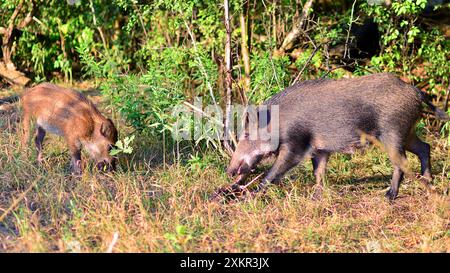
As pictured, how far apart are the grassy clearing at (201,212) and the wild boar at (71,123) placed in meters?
0.22

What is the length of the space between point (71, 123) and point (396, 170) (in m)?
3.05

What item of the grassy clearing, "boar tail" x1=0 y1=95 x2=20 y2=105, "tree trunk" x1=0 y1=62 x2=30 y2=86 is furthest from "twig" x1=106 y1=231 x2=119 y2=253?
"tree trunk" x1=0 y1=62 x2=30 y2=86

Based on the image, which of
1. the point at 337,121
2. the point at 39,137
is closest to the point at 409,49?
the point at 337,121

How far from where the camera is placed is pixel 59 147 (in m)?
7.11

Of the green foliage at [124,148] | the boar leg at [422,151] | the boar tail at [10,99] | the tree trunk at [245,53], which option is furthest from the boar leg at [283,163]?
the boar tail at [10,99]

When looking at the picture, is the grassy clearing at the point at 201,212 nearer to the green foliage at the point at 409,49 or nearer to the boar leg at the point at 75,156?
the boar leg at the point at 75,156

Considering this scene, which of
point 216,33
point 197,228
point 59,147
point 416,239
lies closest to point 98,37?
point 216,33

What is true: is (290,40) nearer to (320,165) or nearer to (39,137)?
(320,165)

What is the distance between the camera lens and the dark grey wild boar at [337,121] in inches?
226

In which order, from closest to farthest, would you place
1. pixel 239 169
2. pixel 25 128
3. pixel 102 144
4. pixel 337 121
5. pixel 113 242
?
1. pixel 113 242
2. pixel 337 121
3. pixel 239 169
4. pixel 102 144
5. pixel 25 128

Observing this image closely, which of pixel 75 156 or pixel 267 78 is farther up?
pixel 267 78

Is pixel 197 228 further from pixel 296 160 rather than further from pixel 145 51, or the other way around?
pixel 145 51

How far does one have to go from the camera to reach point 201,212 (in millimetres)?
5258
